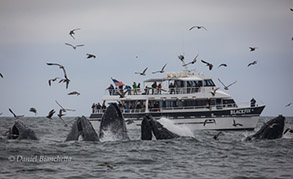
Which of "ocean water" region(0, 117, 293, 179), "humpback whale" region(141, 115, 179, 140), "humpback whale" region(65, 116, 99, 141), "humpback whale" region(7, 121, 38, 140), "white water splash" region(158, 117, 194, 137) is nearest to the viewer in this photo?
"ocean water" region(0, 117, 293, 179)

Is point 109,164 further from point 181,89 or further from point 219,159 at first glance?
point 181,89

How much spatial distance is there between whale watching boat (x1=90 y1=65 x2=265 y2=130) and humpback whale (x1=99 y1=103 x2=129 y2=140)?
73.9 feet

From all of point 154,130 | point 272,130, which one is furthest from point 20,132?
point 272,130

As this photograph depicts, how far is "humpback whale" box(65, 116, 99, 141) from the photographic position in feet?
74.1

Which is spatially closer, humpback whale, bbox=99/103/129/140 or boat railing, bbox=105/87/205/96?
humpback whale, bbox=99/103/129/140

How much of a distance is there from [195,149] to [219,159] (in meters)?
3.36

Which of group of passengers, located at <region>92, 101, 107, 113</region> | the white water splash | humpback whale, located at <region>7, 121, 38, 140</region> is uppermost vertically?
group of passengers, located at <region>92, 101, 107, 113</region>

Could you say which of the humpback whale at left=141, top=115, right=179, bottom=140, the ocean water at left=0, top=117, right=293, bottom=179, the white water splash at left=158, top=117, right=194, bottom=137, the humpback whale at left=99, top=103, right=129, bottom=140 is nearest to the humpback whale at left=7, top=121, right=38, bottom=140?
the ocean water at left=0, top=117, right=293, bottom=179

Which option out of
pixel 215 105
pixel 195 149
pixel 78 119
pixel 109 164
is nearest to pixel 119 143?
pixel 78 119

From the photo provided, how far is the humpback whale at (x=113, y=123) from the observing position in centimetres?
Result: 2222

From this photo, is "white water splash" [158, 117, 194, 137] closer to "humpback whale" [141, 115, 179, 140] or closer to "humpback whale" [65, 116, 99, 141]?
"humpback whale" [141, 115, 179, 140]

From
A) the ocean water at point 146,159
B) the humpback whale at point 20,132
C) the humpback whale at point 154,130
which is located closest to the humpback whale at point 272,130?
the ocean water at point 146,159

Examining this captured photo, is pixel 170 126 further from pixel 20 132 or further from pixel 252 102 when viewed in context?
pixel 252 102

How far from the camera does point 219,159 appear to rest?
20000mm
